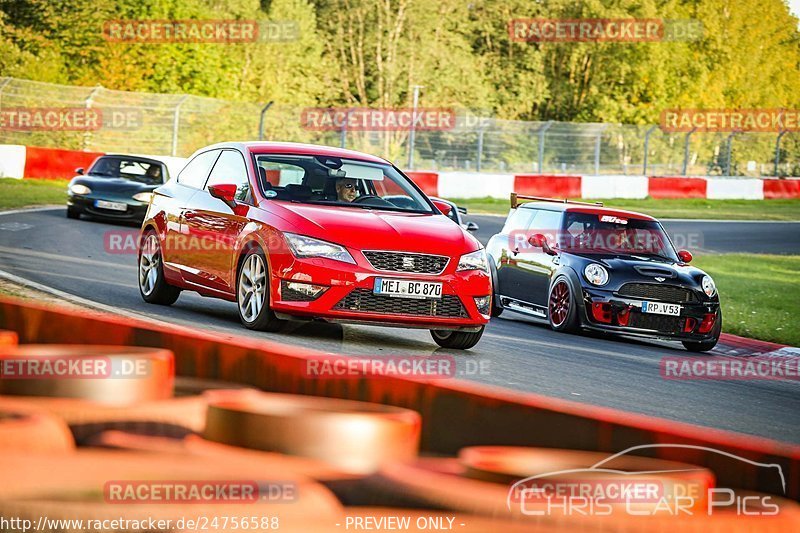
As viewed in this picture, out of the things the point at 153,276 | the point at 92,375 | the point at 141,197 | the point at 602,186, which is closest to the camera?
the point at 92,375

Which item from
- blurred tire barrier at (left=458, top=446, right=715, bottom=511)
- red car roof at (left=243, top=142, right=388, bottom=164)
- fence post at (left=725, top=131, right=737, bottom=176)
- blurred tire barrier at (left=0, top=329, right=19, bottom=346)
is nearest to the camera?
blurred tire barrier at (left=458, top=446, right=715, bottom=511)

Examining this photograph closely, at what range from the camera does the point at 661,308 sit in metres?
13.2

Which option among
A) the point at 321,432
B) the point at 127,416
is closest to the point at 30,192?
the point at 127,416

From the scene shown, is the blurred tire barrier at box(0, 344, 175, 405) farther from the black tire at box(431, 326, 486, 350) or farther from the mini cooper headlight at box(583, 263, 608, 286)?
the mini cooper headlight at box(583, 263, 608, 286)

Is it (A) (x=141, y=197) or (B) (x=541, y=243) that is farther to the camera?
(A) (x=141, y=197)

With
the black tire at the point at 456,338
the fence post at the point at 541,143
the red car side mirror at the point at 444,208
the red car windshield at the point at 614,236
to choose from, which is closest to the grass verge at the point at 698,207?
the fence post at the point at 541,143

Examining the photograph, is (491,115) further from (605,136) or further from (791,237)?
(791,237)

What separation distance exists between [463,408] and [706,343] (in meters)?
10.4

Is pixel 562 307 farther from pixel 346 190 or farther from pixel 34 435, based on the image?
pixel 34 435

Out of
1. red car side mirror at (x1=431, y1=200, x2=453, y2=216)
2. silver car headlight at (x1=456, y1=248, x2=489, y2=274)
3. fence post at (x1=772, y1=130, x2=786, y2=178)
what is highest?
fence post at (x1=772, y1=130, x2=786, y2=178)

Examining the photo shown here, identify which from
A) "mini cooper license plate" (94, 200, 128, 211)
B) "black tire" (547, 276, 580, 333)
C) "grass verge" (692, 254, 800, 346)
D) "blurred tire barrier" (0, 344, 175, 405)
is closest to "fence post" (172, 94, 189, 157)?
"mini cooper license plate" (94, 200, 128, 211)

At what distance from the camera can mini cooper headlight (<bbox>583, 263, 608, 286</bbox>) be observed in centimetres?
1326

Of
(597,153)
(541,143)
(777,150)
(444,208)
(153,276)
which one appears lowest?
(153,276)

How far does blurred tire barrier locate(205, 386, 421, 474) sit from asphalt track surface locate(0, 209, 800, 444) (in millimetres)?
4783
